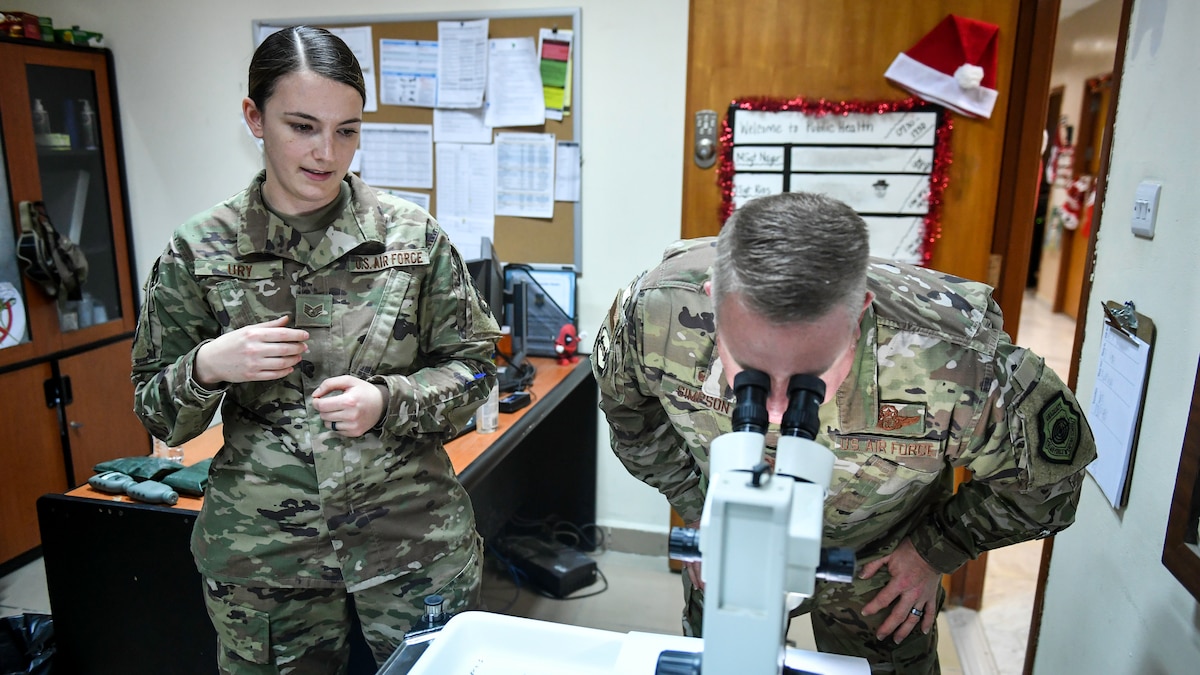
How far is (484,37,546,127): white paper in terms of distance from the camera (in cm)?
263

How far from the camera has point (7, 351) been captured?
2.63 m

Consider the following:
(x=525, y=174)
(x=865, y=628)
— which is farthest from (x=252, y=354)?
(x=525, y=174)

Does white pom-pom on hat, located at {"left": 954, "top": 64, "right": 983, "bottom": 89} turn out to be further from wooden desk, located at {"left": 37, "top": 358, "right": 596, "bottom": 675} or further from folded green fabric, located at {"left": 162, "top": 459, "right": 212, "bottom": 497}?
folded green fabric, located at {"left": 162, "top": 459, "right": 212, "bottom": 497}

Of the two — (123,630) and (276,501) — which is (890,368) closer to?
(276,501)

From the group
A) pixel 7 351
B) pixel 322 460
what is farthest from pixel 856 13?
pixel 7 351

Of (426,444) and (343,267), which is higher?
(343,267)

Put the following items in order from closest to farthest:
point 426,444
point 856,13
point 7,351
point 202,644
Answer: point 426,444 → point 202,644 → point 856,13 → point 7,351

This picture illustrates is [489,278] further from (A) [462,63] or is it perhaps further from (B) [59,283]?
(B) [59,283]

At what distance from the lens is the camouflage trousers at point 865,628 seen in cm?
128

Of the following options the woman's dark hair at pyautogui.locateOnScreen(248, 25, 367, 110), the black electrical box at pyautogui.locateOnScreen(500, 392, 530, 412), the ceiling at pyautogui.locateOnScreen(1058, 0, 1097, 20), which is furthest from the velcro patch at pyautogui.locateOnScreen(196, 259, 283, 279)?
the ceiling at pyautogui.locateOnScreen(1058, 0, 1097, 20)

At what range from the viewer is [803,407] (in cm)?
75

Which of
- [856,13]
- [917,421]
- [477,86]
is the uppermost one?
[856,13]

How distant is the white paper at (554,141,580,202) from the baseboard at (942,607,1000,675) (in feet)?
6.05

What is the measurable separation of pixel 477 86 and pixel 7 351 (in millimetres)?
1794
